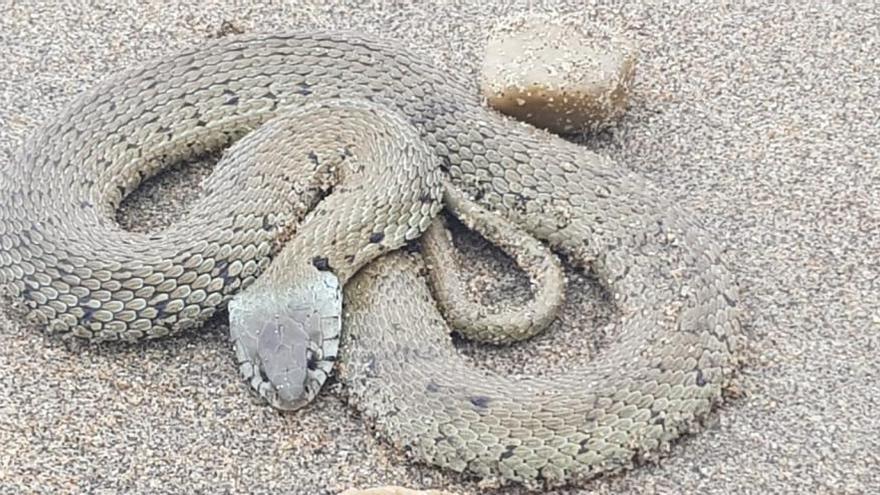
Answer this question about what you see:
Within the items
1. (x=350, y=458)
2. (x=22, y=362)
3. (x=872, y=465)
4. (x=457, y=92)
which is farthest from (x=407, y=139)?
(x=872, y=465)

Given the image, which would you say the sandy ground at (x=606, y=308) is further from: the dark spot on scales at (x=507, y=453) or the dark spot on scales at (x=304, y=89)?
the dark spot on scales at (x=304, y=89)

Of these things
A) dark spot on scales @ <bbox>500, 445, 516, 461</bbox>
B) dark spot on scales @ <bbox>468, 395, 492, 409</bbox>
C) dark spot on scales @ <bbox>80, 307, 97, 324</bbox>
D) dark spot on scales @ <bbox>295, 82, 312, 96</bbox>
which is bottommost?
dark spot on scales @ <bbox>80, 307, 97, 324</bbox>

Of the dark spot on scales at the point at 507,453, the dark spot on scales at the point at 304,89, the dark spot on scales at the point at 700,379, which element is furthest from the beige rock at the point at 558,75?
the dark spot on scales at the point at 507,453

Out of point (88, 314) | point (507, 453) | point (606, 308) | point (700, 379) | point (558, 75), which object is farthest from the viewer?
point (558, 75)

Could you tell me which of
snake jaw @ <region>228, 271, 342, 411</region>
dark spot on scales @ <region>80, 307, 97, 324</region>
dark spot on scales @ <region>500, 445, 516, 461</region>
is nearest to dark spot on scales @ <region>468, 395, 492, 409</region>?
dark spot on scales @ <region>500, 445, 516, 461</region>

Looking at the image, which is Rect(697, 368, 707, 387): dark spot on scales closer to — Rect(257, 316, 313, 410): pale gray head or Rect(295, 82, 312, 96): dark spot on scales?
Rect(257, 316, 313, 410): pale gray head

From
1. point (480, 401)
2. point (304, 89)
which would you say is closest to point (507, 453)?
point (480, 401)

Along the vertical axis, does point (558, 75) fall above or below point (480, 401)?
above

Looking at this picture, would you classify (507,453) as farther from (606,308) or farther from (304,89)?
(304,89)
